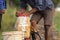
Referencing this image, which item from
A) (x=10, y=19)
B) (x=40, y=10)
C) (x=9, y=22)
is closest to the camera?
(x=40, y=10)

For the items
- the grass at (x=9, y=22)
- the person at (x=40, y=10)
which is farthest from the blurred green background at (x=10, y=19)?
the person at (x=40, y=10)

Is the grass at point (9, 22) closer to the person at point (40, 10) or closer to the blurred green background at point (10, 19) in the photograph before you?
the blurred green background at point (10, 19)

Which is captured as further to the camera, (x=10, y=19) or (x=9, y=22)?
(x=10, y=19)

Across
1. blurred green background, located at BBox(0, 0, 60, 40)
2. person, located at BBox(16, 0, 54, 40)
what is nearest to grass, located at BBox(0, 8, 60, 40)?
blurred green background, located at BBox(0, 0, 60, 40)

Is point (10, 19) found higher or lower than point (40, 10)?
lower

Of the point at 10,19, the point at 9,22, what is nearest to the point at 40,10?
the point at 9,22

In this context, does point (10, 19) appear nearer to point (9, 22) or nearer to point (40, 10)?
point (9, 22)

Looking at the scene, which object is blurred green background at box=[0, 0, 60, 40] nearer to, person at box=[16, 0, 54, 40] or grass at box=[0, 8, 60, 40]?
grass at box=[0, 8, 60, 40]

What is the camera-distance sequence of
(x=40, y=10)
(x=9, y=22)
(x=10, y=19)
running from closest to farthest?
(x=40, y=10)
(x=9, y=22)
(x=10, y=19)

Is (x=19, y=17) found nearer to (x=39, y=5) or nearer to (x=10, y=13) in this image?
(x=39, y=5)

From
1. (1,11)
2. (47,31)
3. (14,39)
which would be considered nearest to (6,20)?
(1,11)

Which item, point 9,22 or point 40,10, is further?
point 9,22

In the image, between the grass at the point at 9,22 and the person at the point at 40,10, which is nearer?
the person at the point at 40,10

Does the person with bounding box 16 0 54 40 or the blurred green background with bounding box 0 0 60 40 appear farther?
the blurred green background with bounding box 0 0 60 40
